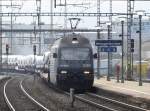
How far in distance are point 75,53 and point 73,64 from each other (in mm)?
828

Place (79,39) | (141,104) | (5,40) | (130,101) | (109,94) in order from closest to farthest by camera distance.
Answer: (141,104), (130,101), (109,94), (79,39), (5,40)

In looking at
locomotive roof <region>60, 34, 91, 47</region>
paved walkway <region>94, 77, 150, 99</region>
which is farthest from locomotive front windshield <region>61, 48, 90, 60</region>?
paved walkway <region>94, 77, 150, 99</region>

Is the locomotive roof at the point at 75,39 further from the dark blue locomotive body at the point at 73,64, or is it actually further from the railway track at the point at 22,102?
the railway track at the point at 22,102

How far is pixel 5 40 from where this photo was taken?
6880 inches

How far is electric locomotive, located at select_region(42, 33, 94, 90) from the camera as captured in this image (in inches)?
1268

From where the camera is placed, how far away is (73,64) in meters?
32.6

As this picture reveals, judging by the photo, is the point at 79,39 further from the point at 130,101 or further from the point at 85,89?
the point at 130,101

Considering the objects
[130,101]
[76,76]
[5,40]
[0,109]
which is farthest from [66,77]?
[5,40]

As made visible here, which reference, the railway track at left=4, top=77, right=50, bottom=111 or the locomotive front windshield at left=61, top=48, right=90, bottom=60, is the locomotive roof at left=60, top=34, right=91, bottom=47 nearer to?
the locomotive front windshield at left=61, top=48, right=90, bottom=60

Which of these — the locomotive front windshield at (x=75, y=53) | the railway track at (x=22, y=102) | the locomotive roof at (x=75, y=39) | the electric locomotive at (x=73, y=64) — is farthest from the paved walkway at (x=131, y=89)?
the railway track at (x=22, y=102)

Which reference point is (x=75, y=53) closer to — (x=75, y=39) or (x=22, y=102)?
(x=75, y=39)

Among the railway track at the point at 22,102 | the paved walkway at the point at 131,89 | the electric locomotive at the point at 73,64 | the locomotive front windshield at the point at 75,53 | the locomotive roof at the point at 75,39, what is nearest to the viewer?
the railway track at the point at 22,102

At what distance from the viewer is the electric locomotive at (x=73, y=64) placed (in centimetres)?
3222

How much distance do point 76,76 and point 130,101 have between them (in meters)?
6.57
